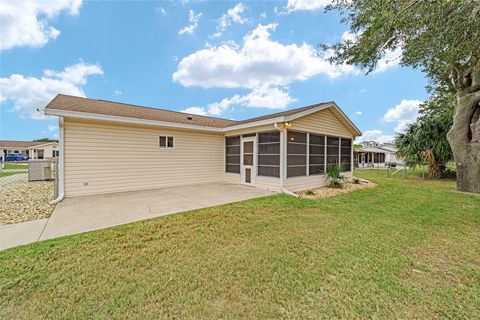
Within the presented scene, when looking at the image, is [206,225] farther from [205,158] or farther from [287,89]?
[287,89]

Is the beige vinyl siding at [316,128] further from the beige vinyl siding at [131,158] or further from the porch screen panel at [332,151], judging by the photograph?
the beige vinyl siding at [131,158]

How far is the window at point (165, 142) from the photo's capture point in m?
8.47

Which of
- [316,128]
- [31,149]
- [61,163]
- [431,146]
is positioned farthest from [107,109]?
[31,149]

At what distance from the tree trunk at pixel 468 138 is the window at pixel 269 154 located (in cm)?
797

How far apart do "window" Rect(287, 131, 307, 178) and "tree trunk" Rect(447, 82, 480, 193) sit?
22.1 feet

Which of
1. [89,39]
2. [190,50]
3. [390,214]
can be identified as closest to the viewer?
[390,214]

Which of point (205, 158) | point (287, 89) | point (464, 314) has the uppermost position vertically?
point (287, 89)

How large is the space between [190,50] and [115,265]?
13757 millimetres

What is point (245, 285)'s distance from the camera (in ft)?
7.62

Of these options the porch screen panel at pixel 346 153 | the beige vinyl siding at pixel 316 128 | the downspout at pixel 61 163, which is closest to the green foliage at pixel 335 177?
the beige vinyl siding at pixel 316 128

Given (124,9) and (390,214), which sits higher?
(124,9)

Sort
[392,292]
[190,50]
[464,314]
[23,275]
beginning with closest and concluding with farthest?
[464,314], [392,292], [23,275], [190,50]

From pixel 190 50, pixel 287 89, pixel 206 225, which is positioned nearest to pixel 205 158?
pixel 206 225

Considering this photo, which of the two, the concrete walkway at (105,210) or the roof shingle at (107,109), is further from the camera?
the roof shingle at (107,109)
